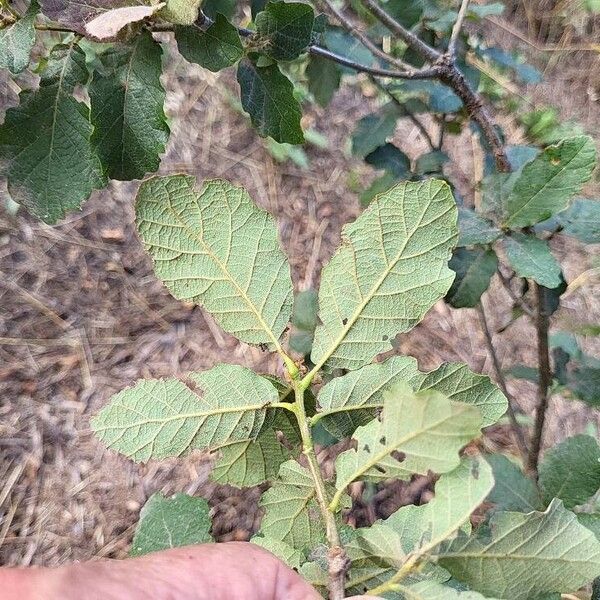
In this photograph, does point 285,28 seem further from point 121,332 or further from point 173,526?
Answer: point 121,332

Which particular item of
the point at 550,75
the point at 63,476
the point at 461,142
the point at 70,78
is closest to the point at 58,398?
the point at 63,476

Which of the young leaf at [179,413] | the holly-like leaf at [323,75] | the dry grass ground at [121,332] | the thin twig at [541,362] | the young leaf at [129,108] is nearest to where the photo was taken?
the young leaf at [179,413]

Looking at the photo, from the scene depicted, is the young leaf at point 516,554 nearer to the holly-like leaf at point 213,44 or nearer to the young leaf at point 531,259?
the young leaf at point 531,259

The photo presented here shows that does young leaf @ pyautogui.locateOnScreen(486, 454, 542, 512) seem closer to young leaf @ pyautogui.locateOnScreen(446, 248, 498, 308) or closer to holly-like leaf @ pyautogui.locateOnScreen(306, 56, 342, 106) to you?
young leaf @ pyautogui.locateOnScreen(446, 248, 498, 308)

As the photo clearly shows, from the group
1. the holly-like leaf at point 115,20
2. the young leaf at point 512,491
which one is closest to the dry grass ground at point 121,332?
the young leaf at point 512,491

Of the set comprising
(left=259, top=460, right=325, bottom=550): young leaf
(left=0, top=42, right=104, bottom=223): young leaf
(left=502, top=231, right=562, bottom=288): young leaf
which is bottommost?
(left=259, top=460, right=325, bottom=550): young leaf

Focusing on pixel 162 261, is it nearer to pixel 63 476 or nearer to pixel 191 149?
pixel 63 476

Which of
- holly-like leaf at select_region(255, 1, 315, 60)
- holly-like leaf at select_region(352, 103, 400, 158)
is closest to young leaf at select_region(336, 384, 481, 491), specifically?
holly-like leaf at select_region(255, 1, 315, 60)
